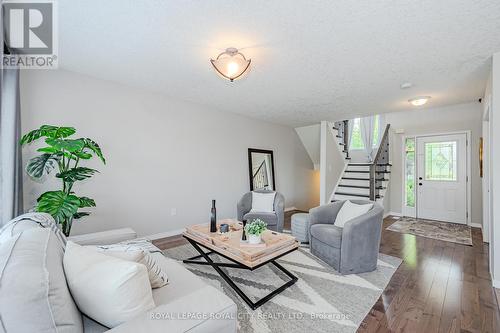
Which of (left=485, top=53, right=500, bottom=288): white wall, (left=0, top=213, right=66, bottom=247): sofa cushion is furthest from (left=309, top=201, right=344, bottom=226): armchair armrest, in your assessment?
(left=0, top=213, right=66, bottom=247): sofa cushion

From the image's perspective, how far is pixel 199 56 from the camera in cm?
244

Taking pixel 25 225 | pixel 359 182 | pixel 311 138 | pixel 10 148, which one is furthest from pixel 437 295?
pixel 311 138

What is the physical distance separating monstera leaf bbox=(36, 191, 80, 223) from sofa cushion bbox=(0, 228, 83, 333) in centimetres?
124

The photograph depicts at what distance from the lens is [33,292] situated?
0.76 metres

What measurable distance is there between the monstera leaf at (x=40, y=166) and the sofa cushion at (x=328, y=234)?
2941 mm

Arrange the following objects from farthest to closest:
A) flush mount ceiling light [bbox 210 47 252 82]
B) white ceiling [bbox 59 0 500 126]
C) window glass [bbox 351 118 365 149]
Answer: window glass [bbox 351 118 365 149], flush mount ceiling light [bbox 210 47 252 82], white ceiling [bbox 59 0 500 126]

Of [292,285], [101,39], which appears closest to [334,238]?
[292,285]

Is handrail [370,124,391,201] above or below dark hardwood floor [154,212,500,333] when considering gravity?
above

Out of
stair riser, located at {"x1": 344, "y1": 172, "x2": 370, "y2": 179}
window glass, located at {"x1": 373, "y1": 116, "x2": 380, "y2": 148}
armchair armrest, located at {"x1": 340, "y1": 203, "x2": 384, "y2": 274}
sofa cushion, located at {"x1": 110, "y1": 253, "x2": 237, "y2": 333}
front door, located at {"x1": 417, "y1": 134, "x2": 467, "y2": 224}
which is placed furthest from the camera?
window glass, located at {"x1": 373, "y1": 116, "x2": 380, "y2": 148}

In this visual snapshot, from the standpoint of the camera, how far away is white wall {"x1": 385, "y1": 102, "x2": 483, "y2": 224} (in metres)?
4.51

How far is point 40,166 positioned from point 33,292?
179 centimetres

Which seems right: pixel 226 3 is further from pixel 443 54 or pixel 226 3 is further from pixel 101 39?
pixel 443 54

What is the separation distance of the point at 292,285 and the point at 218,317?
1.52 meters

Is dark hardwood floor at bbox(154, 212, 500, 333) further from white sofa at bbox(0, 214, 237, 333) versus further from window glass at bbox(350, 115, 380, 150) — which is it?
window glass at bbox(350, 115, 380, 150)
